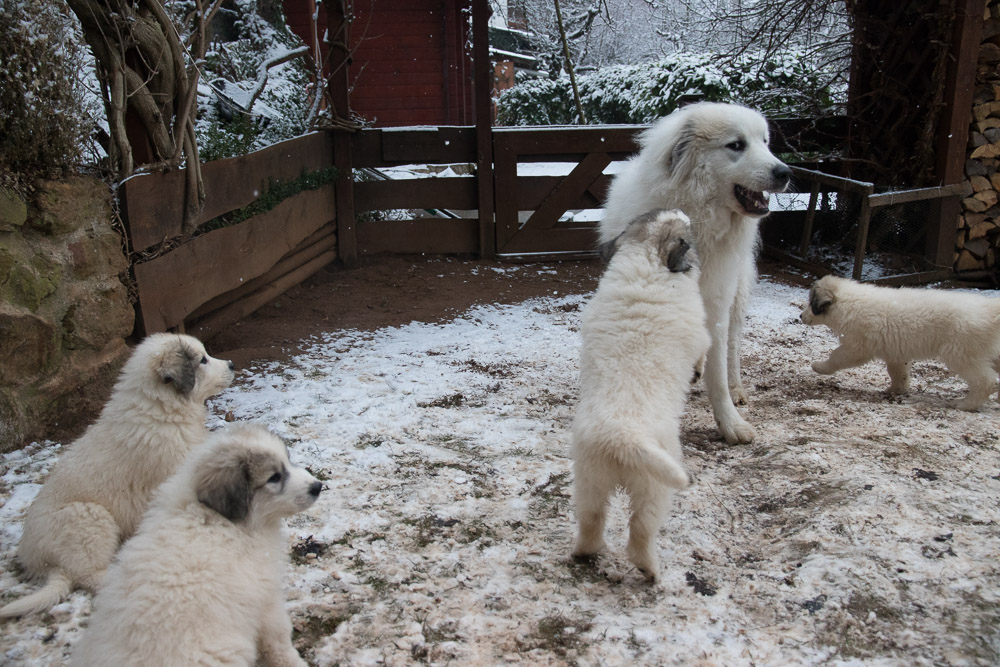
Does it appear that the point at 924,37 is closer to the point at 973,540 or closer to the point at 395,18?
the point at 973,540

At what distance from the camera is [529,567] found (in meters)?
3.21

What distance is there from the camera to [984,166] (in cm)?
773

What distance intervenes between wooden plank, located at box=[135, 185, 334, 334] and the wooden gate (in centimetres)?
227

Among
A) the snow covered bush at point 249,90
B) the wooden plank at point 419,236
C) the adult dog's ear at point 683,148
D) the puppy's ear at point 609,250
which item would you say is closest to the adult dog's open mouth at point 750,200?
the adult dog's ear at point 683,148

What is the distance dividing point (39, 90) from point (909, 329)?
5.47 metres

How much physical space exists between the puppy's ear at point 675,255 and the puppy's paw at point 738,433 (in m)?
1.38

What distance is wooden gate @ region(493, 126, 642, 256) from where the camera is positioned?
871 cm

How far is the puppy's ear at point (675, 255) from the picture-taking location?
345 centimetres

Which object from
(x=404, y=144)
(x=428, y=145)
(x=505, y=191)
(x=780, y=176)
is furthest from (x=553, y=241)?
(x=780, y=176)

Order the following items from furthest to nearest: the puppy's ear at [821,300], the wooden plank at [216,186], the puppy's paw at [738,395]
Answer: the puppy's ear at [821,300] → the puppy's paw at [738,395] → the wooden plank at [216,186]

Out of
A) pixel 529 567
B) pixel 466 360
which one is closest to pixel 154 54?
pixel 466 360

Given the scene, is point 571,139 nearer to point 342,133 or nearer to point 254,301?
point 342,133

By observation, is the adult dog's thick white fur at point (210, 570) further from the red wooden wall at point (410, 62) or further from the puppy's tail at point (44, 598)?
the red wooden wall at point (410, 62)

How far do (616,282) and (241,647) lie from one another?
2164 millimetres
